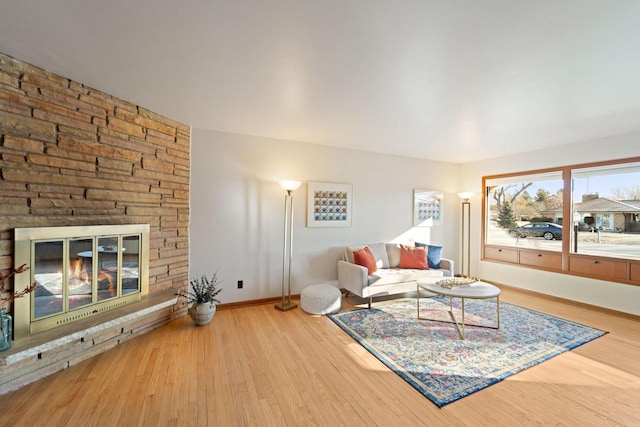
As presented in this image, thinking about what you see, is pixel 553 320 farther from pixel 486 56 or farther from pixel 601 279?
pixel 486 56

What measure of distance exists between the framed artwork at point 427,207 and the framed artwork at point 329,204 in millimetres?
1509

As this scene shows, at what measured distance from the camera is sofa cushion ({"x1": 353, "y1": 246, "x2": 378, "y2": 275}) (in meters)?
4.03

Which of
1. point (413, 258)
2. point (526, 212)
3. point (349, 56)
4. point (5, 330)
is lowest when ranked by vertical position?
point (5, 330)

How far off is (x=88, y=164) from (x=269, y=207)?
6.87ft

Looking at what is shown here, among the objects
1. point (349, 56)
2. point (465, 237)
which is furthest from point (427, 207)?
point (349, 56)

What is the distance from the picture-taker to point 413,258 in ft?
14.5

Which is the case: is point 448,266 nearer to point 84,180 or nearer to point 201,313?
point 201,313

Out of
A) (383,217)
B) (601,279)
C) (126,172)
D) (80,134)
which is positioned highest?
(80,134)

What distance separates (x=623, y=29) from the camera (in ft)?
5.17

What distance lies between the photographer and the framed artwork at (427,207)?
5230 mm

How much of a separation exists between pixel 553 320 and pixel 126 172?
5290mm

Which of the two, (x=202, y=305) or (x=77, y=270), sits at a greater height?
(x=77, y=270)

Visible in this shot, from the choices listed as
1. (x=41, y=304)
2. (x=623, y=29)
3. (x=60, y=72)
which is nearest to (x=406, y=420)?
(x=623, y=29)

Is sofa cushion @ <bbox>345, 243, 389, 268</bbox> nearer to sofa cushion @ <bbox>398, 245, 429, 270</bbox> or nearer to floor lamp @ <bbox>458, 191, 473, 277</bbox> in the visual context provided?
sofa cushion @ <bbox>398, 245, 429, 270</bbox>
